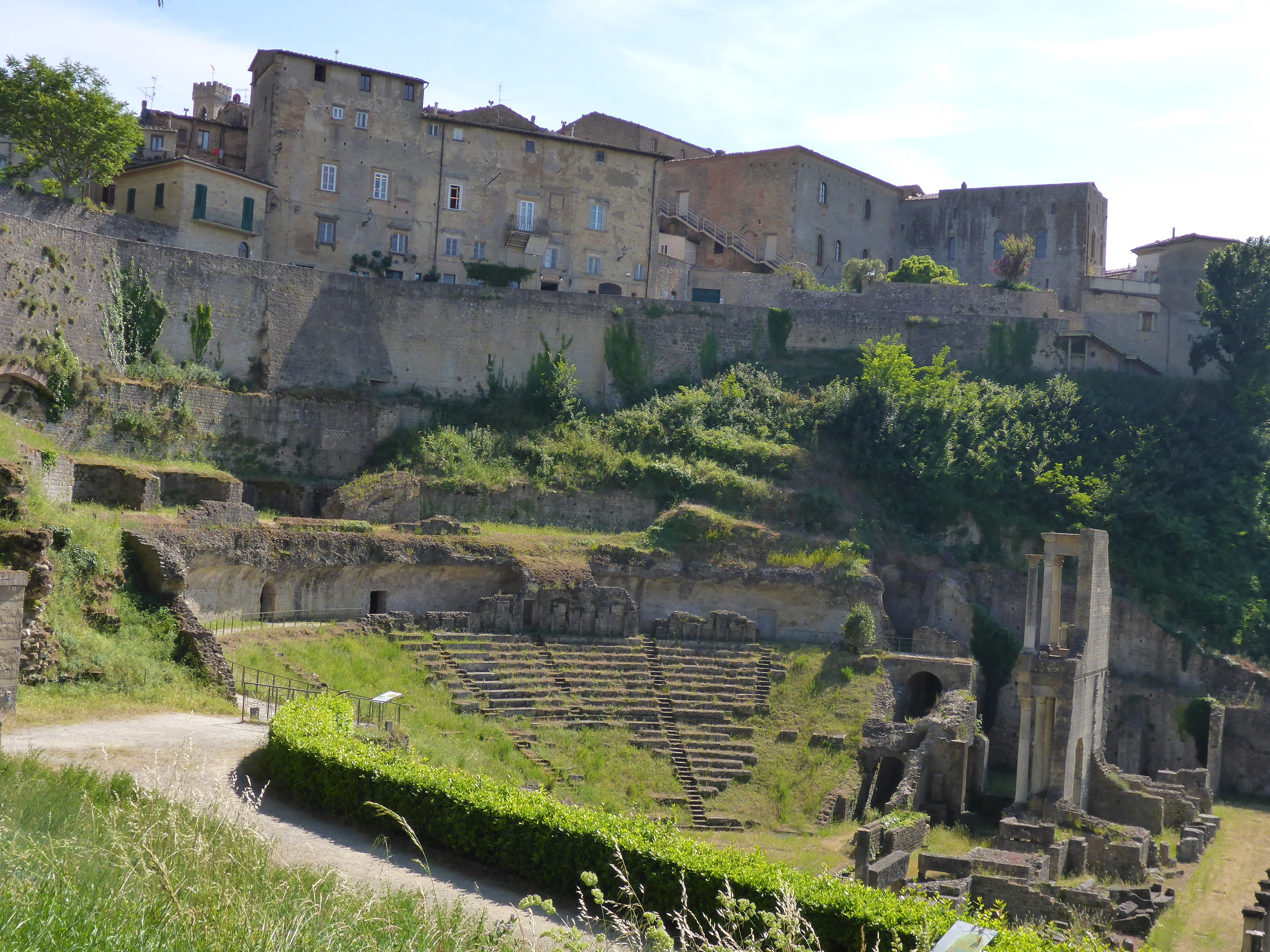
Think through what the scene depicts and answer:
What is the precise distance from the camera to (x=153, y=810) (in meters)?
11.7

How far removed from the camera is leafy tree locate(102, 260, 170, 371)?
39562 mm

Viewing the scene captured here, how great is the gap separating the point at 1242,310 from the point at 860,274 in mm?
16185

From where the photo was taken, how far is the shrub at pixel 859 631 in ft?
121

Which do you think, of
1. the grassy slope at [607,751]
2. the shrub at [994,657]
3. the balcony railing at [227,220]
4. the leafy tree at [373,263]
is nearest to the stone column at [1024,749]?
the grassy slope at [607,751]

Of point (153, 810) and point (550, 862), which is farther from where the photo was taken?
point (550, 862)

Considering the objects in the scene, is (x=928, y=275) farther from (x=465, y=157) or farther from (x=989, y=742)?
(x=989, y=742)

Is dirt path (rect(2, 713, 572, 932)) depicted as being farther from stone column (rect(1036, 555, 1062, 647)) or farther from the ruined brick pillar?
stone column (rect(1036, 555, 1062, 647))

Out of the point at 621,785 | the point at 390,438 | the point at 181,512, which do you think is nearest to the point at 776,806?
the point at 621,785

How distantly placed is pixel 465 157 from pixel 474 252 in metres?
3.90

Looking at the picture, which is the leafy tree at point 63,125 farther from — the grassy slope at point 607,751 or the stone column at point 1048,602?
the stone column at point 1048,602

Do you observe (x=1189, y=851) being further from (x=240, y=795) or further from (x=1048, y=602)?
(x=240, y=795)

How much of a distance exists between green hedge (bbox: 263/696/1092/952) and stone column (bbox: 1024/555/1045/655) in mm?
17455

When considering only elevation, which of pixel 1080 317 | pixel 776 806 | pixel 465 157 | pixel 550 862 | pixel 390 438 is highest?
pixel 465 157

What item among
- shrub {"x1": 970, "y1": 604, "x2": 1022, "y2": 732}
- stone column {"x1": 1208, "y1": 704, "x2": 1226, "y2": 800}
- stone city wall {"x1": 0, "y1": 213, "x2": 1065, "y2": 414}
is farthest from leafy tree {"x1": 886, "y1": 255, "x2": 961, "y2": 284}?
stone column {"x1": 1208, "y1": 704, "x2": 1226, "y2": 800}
